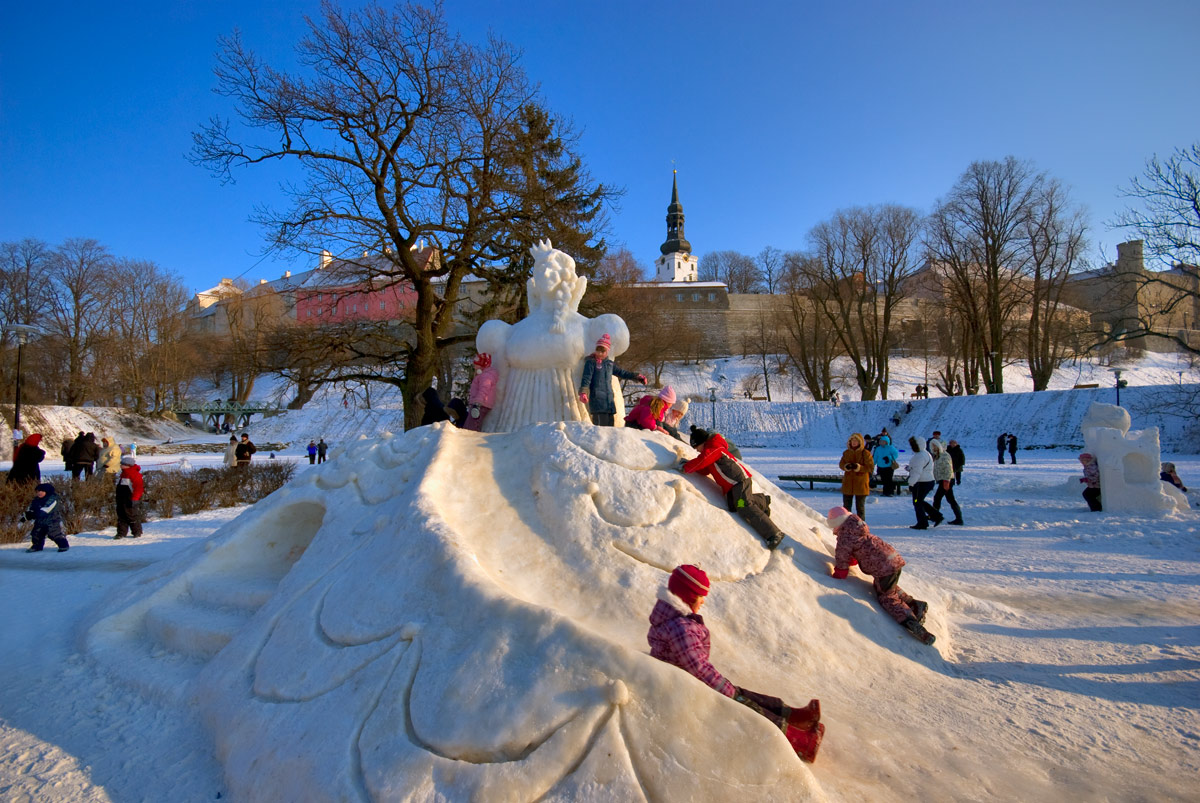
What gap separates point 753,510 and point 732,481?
10.0 inches

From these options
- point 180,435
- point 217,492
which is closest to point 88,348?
point 180,435

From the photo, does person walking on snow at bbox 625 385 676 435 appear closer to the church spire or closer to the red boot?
the red boot

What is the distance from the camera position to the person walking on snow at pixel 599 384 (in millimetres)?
5598

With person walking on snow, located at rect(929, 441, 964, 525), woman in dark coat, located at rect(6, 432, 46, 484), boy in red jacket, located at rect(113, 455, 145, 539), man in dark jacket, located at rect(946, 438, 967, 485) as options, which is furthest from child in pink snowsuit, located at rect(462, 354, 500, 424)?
man in dark jacket, located at rect(946, 438, 967, 485)

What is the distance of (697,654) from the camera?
2607mm

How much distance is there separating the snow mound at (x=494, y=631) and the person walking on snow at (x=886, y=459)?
28.0ft

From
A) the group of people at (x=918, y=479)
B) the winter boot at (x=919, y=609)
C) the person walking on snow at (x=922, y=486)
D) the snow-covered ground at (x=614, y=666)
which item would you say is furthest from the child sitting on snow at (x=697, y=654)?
the person walking on snow at (x=922, y=486)

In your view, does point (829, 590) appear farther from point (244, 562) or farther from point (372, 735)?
point (244, 562)

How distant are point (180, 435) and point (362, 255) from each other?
27.4m

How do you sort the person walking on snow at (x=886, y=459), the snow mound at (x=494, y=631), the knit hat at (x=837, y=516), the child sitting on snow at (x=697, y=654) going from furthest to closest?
the person walking on snow at (x=886, y=459) → the knit hat at (x=837, y=516) → the child sitting on snow at (x=697, y=654) → the snow mound at (x=494, y=631)

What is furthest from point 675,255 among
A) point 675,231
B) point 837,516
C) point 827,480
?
point 837,516

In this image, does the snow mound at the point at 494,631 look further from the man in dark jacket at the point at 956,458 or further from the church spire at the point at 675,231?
the church spire at the point at 675,231

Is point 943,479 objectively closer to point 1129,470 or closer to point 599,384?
point 1129,470

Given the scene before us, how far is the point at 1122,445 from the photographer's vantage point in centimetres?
977
